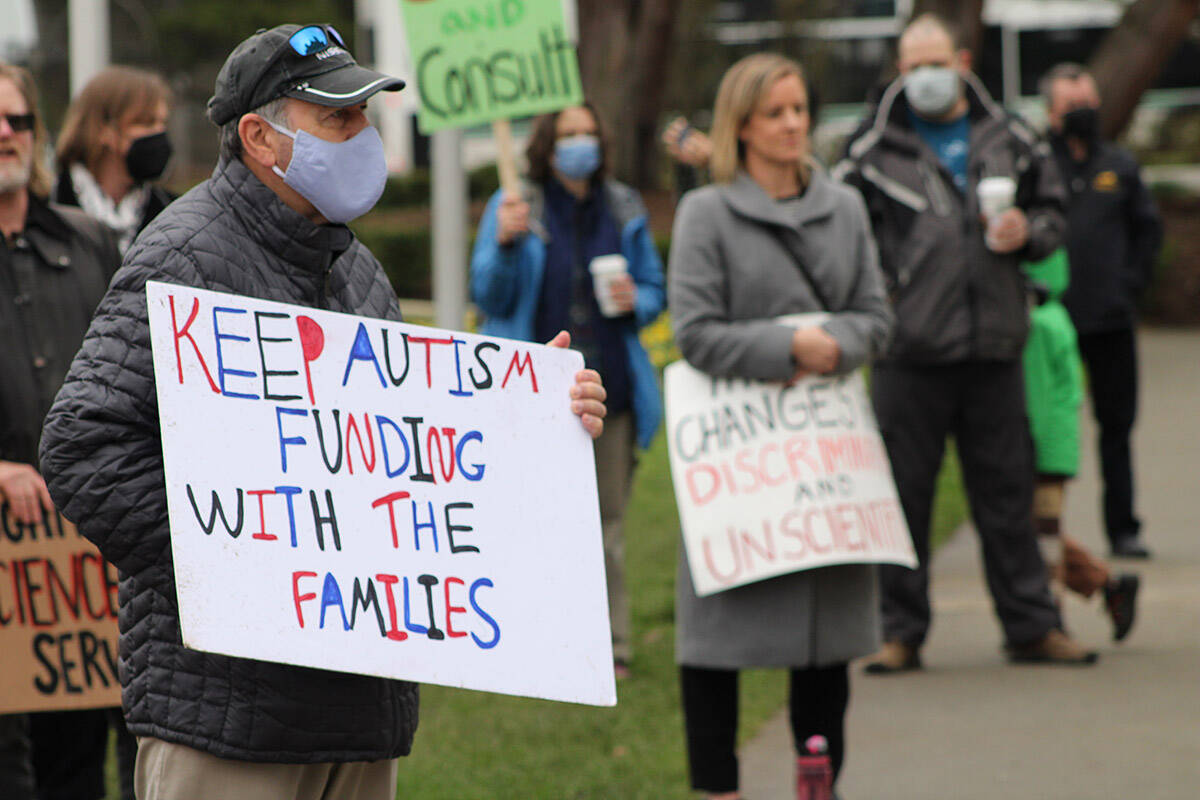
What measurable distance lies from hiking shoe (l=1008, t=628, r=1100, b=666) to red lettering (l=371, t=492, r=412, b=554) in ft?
13.2

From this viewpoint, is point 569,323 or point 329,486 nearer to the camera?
point 329,486

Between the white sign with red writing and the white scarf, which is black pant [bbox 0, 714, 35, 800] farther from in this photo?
the white sign with red writing

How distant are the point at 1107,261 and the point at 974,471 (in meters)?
2.82

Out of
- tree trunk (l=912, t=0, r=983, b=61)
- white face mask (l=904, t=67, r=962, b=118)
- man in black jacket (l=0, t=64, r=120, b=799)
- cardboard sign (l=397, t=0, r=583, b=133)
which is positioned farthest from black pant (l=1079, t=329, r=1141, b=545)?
tree trunk (l=912, t=0, r=983, b=61)

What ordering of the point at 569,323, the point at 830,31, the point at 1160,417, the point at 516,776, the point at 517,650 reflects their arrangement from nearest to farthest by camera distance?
the point at 517,650 → the point at 516,776 → the point at 569,323 → the point at 1160,417 → the point at 830,31

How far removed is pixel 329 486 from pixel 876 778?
2918mm

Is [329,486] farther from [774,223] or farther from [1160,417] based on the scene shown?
[1160,417]

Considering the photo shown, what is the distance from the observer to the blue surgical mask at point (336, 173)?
8.75 ft

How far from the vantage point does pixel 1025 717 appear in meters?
5.57

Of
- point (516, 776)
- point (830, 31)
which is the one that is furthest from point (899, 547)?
point (830, 31)

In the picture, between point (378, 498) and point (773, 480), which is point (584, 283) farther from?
point (378, 498)

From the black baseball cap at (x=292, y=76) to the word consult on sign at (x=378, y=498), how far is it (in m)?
0.33

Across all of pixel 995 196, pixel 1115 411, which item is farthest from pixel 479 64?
pixel 1115 411

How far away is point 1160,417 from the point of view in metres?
12.3
